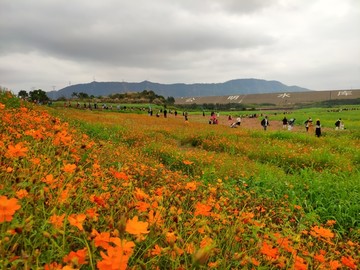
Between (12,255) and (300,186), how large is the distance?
6.39 meters

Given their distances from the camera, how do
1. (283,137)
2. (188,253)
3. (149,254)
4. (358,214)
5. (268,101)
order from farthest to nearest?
(268,101) < (283,137) < (358,214) < (188,253) < (149,254)

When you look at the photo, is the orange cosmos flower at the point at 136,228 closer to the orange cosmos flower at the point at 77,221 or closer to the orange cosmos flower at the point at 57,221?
the orange cosmos flower at the point at 77,221

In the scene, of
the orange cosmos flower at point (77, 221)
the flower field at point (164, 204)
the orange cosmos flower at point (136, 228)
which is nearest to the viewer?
the orange cosmos flower at point (136, 228)

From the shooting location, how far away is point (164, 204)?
8.73ft

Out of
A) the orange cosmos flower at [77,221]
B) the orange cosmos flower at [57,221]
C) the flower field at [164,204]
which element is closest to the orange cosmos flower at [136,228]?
the flower field at [164,204]

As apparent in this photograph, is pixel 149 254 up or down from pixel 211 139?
up

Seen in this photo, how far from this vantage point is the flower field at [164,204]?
138 cm

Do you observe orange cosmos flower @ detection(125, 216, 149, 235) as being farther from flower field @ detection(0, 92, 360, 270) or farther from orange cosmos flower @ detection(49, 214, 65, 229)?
orange cosmos flower @ detection(49, 214, 65, 229)

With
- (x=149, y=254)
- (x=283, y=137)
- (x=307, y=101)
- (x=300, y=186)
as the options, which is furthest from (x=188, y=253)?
(x=307, y=101)

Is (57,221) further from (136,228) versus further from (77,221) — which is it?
(136,228)

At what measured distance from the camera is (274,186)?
21.1 feet

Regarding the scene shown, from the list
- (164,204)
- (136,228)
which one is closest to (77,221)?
(136,228)

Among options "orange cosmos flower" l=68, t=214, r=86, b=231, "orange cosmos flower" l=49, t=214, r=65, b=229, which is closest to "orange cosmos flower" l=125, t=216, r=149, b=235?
"orange cosmos flower" l=68, t=214, r=86, b=231

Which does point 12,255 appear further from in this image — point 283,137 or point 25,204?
point 283,137
